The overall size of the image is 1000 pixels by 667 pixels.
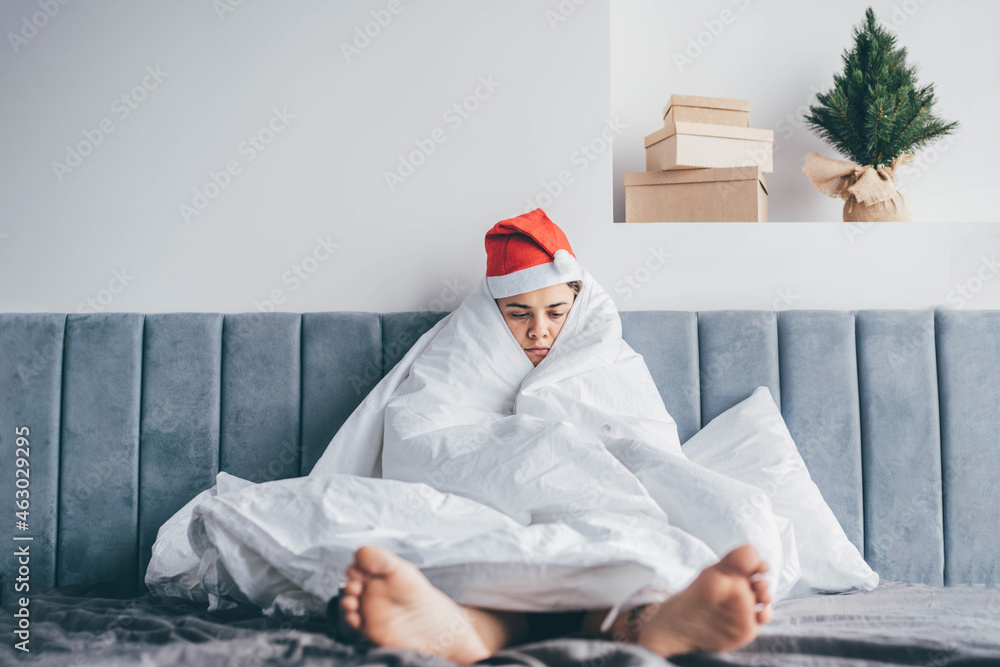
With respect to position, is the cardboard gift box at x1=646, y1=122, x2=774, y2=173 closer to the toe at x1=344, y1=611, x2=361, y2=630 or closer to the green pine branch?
the green pine branch

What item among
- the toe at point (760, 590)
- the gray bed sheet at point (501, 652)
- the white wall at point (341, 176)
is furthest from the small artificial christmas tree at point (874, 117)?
the toe at point (760, 590)

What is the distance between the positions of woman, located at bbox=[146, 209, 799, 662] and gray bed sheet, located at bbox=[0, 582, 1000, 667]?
0.04m

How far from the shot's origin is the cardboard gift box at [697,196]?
142 cm

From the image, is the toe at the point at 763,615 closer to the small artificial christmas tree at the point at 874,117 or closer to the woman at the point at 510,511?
the woman at the point at 510,511

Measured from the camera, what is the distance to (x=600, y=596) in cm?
75

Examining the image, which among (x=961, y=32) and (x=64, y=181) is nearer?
(x=64, y=181)

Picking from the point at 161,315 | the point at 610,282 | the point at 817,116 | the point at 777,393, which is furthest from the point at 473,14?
the point at 777,393

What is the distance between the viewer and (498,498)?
0.96 m

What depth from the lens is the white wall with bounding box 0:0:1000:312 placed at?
140 centimetres

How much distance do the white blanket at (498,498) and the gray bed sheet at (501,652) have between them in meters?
0.05

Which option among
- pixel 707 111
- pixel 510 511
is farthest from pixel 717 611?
pixel 707 111

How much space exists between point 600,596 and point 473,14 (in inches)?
49.5

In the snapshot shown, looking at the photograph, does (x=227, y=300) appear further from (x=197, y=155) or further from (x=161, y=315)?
(x=197, y=155)

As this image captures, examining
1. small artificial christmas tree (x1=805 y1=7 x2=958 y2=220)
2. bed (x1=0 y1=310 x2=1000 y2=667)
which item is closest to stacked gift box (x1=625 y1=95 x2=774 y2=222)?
small artificial christmas tree (x1=805 y1=7 x2=958 y2=220)
